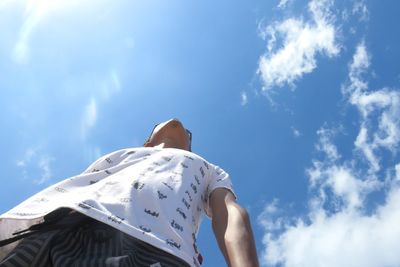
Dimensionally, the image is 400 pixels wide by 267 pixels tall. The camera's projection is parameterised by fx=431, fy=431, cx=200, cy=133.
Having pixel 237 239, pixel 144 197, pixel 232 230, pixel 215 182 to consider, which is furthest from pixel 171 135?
pixel 237 239

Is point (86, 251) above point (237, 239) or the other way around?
the other way around

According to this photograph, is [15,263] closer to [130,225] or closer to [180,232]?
[130,225]

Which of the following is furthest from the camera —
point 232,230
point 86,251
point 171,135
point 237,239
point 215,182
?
point 171,135

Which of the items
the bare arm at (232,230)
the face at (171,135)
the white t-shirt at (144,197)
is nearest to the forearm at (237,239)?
the bare arm at (232,230)

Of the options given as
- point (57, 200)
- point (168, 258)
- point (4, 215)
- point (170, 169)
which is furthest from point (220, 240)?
point (4, 215)

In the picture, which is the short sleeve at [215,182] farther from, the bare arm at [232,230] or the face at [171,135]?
the face at [171,135]

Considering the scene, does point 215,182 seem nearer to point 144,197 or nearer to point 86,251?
point 144,197

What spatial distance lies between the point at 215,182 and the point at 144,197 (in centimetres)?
73

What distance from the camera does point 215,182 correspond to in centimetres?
287

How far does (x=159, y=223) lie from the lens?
2076 millimetres

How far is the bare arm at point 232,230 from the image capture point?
1943 millimetres

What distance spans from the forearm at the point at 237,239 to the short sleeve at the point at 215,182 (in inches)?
13.8

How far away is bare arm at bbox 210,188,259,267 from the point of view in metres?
1.94

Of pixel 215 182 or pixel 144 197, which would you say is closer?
pixel 144 197
